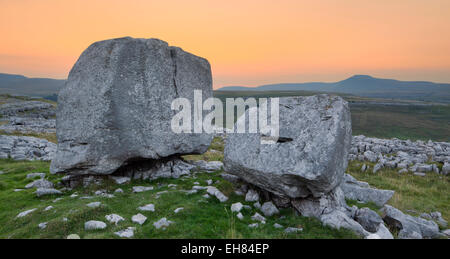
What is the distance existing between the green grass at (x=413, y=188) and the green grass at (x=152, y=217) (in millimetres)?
6691

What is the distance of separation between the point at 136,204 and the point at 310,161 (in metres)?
5.88

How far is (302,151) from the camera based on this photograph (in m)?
7.53

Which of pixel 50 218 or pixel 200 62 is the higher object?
pixel 200 62

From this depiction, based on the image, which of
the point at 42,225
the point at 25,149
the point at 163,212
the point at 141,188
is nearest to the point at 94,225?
the point at 42,225

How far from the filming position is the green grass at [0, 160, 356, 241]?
645cm

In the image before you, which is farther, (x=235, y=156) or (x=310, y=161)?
(x=235, y=156)

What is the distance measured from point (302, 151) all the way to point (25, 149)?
67.0ft

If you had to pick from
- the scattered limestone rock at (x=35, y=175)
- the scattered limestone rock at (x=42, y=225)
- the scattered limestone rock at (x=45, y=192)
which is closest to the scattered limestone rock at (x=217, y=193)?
the scattered limestone rock at (x=42, y=225)

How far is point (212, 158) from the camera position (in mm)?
17797

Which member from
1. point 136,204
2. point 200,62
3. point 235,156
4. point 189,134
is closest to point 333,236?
point 235,156

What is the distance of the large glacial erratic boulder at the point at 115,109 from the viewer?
10.2 metres

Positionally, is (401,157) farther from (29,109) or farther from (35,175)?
(29,109)

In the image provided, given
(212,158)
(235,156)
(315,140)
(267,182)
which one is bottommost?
(212,158)
